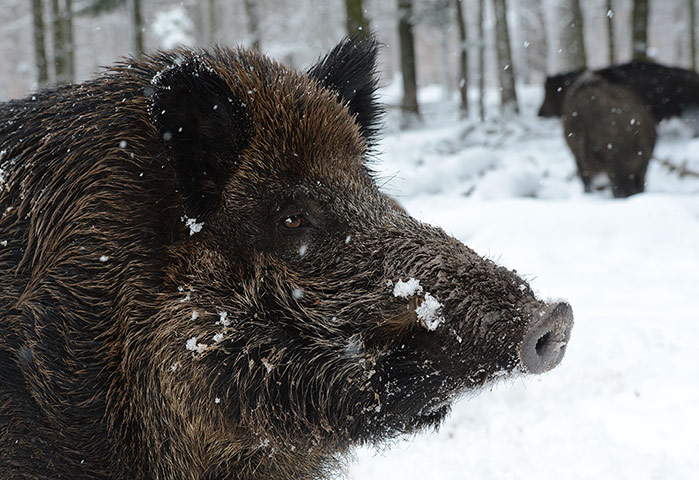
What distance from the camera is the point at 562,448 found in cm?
386

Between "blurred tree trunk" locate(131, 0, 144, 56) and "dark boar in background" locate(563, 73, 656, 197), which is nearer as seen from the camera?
"dark boar in background" locate(563, 73, 656, 197)

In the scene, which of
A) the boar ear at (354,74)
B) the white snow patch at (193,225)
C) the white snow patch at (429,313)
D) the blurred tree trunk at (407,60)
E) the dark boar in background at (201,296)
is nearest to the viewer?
the white snow patch at (429,313)

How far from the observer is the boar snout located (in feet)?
6.72

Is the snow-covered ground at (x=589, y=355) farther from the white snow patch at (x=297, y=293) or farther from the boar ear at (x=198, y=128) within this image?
the boar ear at (x=198, y=128)

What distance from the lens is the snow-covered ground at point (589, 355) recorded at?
12.4 ft

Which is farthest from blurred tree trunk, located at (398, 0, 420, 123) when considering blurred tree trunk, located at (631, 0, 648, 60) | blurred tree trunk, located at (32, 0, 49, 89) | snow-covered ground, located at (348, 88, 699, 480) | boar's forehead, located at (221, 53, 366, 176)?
boar's forehead, located at (221, 53, 366, 176)

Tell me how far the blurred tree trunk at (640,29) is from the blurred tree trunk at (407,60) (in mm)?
6446

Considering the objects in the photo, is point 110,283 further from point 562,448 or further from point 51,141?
point 562,448

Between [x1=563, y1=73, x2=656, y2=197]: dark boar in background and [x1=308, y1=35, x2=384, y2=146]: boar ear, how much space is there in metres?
9.17

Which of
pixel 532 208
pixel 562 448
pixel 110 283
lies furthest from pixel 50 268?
pixel 532 208

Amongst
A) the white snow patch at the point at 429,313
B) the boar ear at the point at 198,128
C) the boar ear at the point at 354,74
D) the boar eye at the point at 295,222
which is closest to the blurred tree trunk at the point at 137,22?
the boar ear at the point at 354,74

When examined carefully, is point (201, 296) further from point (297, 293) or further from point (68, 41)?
point (68, 41)

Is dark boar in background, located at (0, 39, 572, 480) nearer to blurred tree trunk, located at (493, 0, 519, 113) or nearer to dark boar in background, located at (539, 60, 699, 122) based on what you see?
dark boar in background, located at (539, 60, 699, 122)

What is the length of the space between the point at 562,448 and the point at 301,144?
8.15 ft
